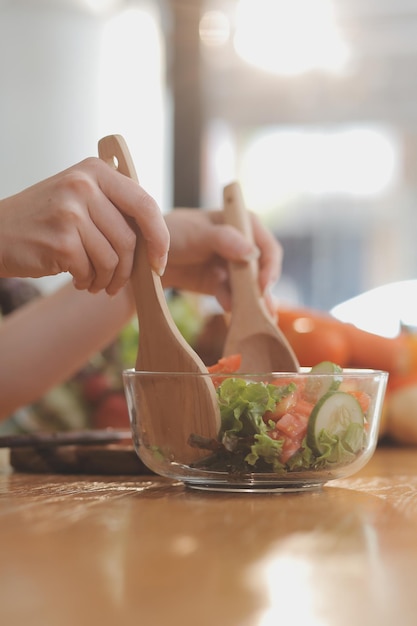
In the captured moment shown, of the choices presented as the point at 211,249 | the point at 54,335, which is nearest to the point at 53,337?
the point at 54,335

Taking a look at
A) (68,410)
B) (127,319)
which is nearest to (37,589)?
(127,319)

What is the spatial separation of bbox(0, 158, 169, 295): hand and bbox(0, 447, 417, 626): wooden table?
22 cm

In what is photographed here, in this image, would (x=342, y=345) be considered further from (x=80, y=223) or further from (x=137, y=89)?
(x=137, y=89)

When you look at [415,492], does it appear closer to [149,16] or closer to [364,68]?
[149,16]

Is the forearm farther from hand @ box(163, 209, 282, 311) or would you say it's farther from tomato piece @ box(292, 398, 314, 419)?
tomato piece @ box(292, 398, 314, 419)

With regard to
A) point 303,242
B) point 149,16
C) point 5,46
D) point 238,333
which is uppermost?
point 149,16

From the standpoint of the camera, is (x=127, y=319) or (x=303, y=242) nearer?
(x=127, y=319)

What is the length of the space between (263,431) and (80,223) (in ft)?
0.80

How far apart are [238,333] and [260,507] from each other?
31cm

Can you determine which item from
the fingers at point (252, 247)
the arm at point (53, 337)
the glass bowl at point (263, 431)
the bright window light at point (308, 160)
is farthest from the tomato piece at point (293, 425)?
the bright window light at point (308, 160)

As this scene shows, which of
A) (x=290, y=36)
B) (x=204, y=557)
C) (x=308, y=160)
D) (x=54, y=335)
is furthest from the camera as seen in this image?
(x=308, y=160)

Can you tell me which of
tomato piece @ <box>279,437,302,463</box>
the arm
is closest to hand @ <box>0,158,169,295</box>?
tomato piece @ <box>279,437,302,463</box>

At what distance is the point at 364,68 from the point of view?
3033 millimetres

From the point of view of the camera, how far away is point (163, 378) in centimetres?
76
